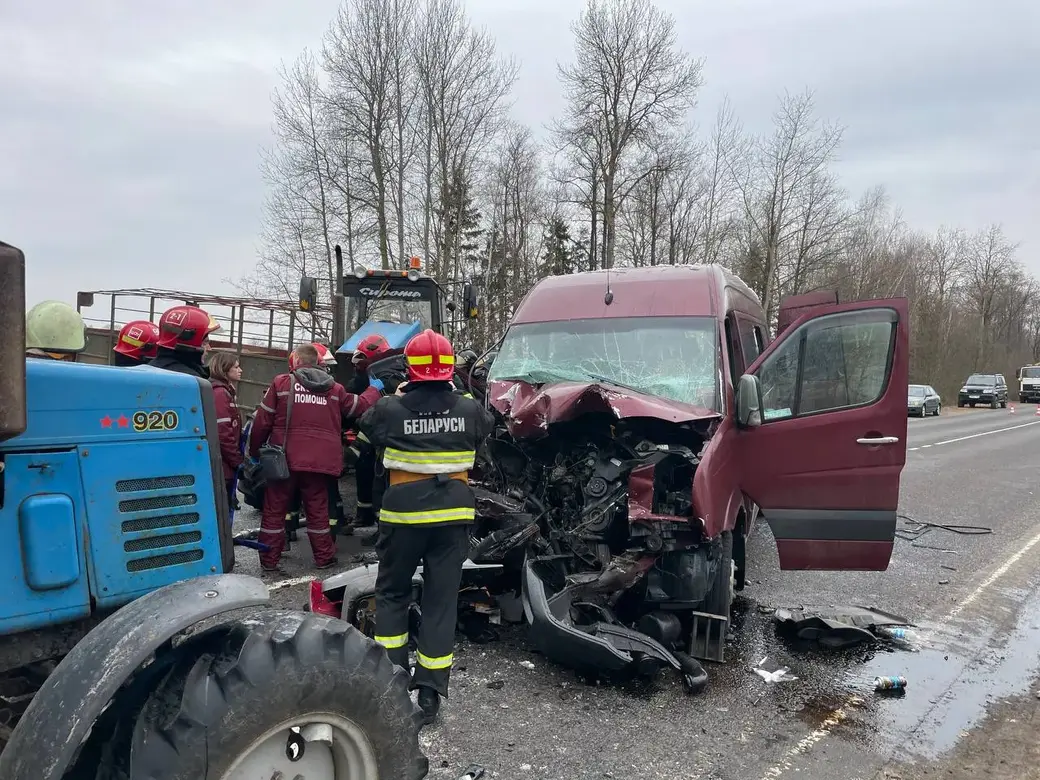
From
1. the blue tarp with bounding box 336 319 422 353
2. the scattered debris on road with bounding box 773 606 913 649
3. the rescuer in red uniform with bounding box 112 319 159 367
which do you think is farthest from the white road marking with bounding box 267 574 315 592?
the blue tarp with bounding box 336 319 422 353

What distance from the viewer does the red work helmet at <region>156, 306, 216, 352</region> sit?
12.6 feet

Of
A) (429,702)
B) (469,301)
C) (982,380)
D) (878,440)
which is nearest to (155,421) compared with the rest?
(429,702)

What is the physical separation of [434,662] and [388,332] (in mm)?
6873

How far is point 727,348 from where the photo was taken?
17.5ft

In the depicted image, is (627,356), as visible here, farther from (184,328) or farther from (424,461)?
→ (184,328)

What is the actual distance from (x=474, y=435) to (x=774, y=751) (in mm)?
2146

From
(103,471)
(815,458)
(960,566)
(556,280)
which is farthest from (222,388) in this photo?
(960,566)

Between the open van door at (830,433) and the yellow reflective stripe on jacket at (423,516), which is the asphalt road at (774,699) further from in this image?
the yellow reflective stripe on jacket at (423,516)

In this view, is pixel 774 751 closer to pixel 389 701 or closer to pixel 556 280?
pixel 389 701

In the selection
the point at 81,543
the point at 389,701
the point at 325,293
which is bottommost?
the point at 389,701

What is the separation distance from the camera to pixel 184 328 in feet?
12.6

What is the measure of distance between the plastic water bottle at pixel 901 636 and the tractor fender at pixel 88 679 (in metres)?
4.53

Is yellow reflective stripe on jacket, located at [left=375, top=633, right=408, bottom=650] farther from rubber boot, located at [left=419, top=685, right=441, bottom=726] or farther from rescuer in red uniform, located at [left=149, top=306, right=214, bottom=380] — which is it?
rescuer in red uniform, located at [left=149, top=306, right=214, bottom=380]

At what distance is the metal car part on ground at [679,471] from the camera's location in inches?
169
